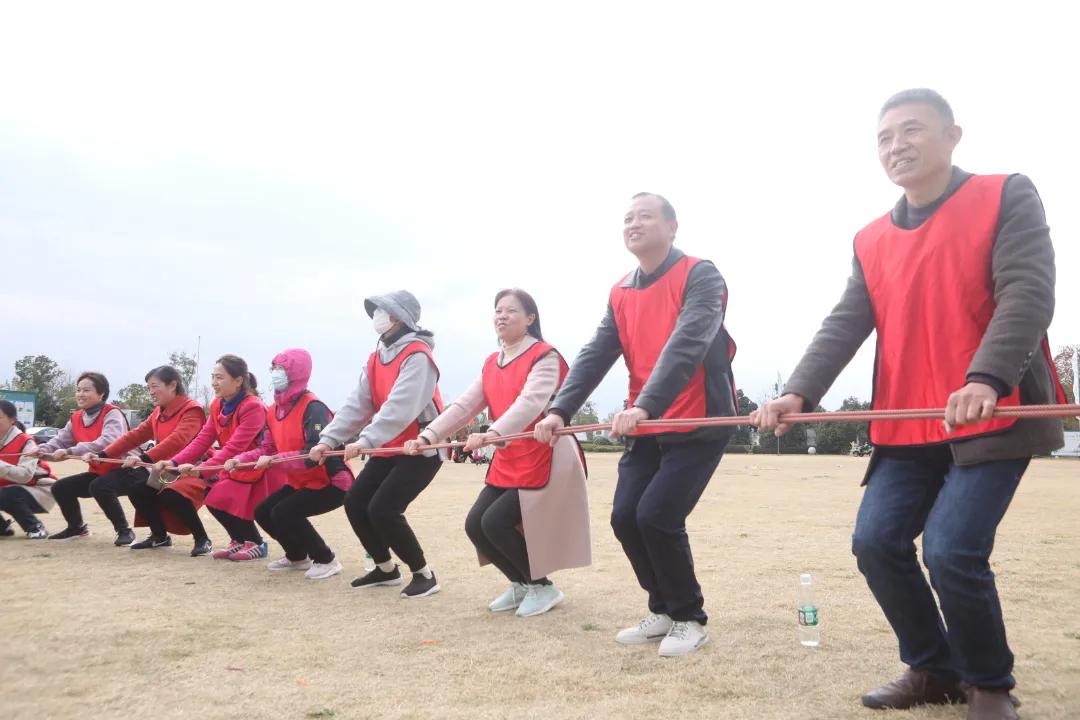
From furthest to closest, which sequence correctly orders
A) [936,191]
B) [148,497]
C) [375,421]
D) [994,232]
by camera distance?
[148,497]
[375,421]
[936,191]
[994,232]

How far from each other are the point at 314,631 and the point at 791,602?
2.70 meters

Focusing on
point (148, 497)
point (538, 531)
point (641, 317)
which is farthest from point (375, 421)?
point (148, 497)

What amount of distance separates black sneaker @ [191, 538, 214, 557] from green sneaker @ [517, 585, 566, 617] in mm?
3987

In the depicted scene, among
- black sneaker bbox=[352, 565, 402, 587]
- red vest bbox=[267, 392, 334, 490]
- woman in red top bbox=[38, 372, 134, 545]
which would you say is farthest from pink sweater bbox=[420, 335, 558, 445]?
woman in red top bbox=[38, 372, 134, 545]

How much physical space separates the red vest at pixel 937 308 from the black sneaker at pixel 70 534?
8.52 meters

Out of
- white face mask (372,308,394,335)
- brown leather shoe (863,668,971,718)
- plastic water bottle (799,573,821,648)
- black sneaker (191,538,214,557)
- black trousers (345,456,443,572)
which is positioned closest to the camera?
brown leather shoe (863,668,971,718)

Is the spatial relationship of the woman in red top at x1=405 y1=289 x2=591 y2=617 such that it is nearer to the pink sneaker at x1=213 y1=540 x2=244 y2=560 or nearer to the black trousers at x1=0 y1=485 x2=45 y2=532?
the pink sneaker at x1=213 y1=540 x2=244 y2=560

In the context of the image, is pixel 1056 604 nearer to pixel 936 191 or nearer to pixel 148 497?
pixel 936 191

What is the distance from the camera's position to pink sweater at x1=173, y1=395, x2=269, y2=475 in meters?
7.46

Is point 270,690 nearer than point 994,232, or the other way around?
point 994,232

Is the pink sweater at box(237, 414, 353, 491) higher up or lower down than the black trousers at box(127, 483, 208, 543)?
higher up

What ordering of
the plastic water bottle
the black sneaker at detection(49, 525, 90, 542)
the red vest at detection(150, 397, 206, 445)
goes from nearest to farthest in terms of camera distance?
the plastic water bottle → the red vest at detection(150, 397, 206, 445) → the black sneaker at detection(49, 525, 90, 542)

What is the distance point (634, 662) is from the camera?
3.70 meters

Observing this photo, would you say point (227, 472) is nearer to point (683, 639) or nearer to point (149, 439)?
point (149, 439)
